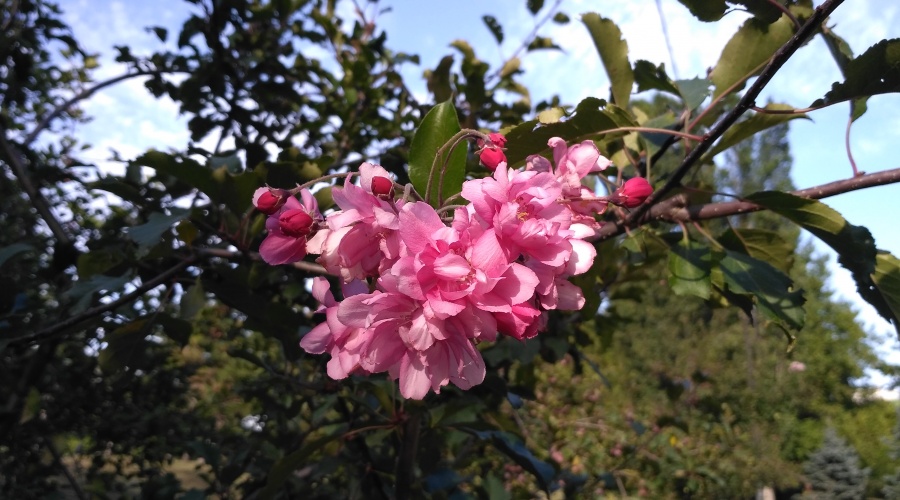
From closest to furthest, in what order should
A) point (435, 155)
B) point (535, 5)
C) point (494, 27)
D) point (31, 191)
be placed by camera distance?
point (435, 155) < point (31, 191) < point (535, 5) < point (494, 27)

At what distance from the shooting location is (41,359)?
7.79 ft

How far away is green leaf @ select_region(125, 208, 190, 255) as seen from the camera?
48.6 inches

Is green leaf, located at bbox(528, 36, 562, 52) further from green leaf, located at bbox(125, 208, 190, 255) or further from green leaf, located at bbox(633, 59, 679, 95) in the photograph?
green leaf, located at bbox(125, 208, 190, 255)

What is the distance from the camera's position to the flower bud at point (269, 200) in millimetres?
870

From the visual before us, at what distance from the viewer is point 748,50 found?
1.43 meters

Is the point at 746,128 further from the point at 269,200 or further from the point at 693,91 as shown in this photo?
the point at 269,200

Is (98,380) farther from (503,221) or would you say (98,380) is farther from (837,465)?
(837,465)

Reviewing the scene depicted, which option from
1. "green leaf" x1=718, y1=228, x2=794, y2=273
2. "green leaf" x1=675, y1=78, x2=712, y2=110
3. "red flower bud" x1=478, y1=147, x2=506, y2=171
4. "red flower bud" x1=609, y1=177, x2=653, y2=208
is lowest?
"red flower bud" x1=478, y1=147, x2=506, y2=171

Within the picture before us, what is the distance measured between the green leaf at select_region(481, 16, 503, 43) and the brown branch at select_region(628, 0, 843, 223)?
1.87 m

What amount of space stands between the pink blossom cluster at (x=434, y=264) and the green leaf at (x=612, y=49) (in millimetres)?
752

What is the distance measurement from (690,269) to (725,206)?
14 cm

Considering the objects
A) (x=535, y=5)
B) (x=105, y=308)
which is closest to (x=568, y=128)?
(x=105, y=308)

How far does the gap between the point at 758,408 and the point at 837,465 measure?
370 cm

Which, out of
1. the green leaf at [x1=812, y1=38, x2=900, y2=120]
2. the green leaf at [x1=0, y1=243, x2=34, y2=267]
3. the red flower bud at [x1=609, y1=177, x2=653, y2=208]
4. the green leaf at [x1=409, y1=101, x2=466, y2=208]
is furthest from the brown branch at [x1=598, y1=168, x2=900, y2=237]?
the green leaf at [x1=0, y1=243, x2=34, y2=267]
